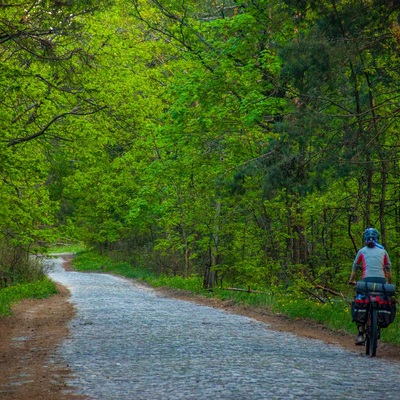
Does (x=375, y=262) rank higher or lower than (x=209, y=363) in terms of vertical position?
higher

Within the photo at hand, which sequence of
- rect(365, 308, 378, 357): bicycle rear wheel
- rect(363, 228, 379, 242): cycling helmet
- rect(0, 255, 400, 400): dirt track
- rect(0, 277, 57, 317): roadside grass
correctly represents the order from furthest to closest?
rect(0, 277, 57, 317): roadside grass < rect(363, 228, 379, 242): cycling helmet < rect(365, 308, 378, 357): bicycle rear wheel < rect(0, 255, 400, 400): dirt track

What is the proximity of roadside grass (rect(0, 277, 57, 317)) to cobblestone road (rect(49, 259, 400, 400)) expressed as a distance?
591cm

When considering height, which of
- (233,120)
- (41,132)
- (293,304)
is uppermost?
(233,120)

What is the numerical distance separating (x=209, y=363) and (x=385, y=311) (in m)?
3.26

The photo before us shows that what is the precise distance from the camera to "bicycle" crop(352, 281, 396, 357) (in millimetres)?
11219

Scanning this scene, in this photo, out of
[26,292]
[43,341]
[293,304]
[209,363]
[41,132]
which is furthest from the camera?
[26,292]

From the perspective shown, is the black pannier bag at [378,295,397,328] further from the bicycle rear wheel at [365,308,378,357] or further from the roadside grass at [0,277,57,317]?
the roadside grass at [0,277,57,317]

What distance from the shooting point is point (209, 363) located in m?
9.75

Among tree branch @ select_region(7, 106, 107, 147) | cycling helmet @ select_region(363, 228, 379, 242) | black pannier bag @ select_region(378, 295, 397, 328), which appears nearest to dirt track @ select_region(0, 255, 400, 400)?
black pannier bag @ select_region(378, 295, 397, 328)

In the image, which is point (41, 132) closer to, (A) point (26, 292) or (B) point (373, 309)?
(A) point (26, 292)

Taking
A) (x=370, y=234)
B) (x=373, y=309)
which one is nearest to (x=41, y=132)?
(x=370, y=234)

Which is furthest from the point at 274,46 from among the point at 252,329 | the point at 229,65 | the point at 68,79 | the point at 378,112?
the point at 252,329

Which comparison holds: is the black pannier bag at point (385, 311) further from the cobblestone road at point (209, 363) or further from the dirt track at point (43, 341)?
the cobblestone road at point (209, 363)

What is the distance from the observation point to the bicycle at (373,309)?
11219 mm
